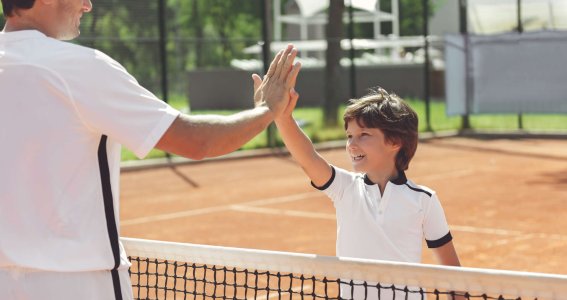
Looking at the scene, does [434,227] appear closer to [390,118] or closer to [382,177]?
[382,177]

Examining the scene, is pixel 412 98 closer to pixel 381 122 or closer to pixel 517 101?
pixel 517 101

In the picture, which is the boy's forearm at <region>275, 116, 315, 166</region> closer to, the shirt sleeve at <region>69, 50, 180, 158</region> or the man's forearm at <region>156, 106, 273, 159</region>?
the man's forearm at <region>156, 106, 273, 159</region>

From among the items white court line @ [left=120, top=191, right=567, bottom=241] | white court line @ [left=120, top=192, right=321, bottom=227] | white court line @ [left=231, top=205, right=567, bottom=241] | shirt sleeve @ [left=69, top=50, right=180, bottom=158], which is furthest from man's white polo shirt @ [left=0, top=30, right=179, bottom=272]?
white court line @ [left=120, top=192, right=321, bottom=227]

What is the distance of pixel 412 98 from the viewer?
3422 cm

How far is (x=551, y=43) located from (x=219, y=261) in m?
15.4

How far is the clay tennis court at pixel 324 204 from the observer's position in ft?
Answer: 29.3

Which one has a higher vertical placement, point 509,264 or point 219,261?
point 219,261

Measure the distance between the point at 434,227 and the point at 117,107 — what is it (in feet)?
4.68


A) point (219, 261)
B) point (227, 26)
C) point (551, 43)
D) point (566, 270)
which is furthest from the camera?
point (227, 26)

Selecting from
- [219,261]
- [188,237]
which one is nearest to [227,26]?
[188,237]

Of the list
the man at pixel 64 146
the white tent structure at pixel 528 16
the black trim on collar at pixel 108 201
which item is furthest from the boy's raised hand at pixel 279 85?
the white tent structure at pixel 528 16

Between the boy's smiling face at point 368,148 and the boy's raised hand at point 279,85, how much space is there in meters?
0.68

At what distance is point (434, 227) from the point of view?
352 centimetres

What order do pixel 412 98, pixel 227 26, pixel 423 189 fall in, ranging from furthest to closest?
pixel 227 26 → pixel 412 98 → pixel 423 189
